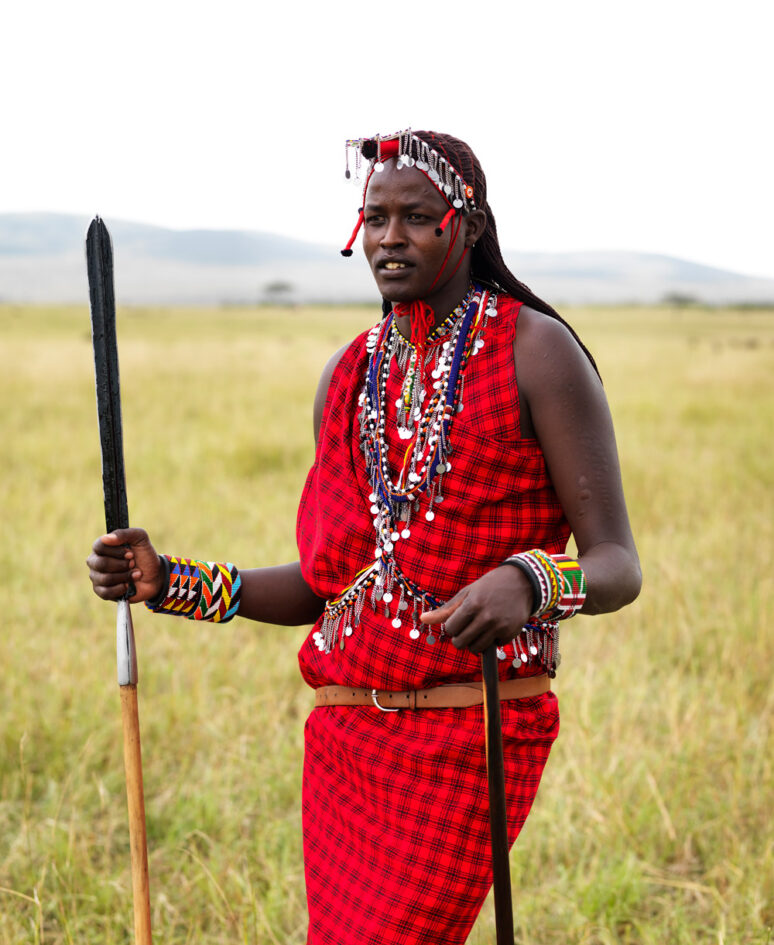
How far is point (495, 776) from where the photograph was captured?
1815 millimetres

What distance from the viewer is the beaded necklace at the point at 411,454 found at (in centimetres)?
206

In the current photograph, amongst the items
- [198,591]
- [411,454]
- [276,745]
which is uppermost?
[411,454]

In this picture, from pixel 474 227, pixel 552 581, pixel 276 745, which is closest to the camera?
pixel 552 581

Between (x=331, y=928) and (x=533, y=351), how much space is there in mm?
1228

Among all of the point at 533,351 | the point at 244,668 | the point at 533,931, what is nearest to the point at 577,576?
the point at 533,351

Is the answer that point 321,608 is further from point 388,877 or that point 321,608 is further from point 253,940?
point 253,940

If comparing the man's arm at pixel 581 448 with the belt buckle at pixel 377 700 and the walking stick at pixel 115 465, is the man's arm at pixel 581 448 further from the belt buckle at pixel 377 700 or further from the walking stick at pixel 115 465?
the walking stick at pixel 115 465

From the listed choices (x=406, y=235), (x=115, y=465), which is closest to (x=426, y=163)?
(x=406, y=235)

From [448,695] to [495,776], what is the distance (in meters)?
0.27

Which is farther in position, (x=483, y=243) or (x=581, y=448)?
(x=483, y=243)

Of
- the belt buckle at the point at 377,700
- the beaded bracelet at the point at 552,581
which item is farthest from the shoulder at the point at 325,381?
the beaded bracelet at the point at 552,581

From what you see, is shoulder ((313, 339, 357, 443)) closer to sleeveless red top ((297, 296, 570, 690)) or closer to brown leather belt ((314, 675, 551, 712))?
sleeveless red top ((297, 296, 570, 690))

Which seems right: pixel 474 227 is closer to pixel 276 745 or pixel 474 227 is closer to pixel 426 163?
pixel 426 163

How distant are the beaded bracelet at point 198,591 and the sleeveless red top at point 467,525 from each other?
0.32 m
